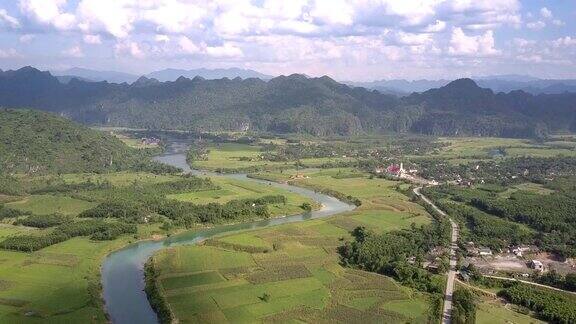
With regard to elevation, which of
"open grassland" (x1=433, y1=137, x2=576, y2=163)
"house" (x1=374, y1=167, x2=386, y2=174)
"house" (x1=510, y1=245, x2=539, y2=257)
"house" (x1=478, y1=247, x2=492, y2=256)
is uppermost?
"house" (x1=478, y1=247, x2=492, y2=256)

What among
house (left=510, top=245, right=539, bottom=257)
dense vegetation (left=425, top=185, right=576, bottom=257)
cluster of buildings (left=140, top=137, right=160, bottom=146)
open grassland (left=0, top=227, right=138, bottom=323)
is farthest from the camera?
cluster of buildings (left=140, top=137, right=160, bottom=146)

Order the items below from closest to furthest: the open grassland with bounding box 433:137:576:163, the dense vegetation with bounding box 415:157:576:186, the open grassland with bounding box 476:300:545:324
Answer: the open grassland with bounding box 476:300:545:324 → the dense vegetation with bounding box 415:157:576:186 → the open grassland with bounding box 433:137:576:163

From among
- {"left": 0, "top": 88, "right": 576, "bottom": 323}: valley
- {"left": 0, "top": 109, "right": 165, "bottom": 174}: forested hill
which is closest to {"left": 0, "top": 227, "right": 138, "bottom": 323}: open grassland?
{"left": 0, "top": 88, "right": 576, "bottom": 323}: valley

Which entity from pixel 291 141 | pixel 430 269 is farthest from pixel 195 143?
pixel 430 269

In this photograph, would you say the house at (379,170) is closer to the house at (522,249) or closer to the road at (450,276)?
the road at (450,276)

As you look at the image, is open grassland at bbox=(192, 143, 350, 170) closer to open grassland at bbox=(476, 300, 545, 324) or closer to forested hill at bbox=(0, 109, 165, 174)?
forested hill at bbox=(0, 109, 165, 174)

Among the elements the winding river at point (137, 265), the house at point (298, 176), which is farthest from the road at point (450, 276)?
the house at point (298, 176)

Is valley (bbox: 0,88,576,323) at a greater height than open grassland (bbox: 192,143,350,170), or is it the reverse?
valley (bbox: 0,88,576,323)

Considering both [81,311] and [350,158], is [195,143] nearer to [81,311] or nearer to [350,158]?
[350,158]

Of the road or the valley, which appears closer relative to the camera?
the road
